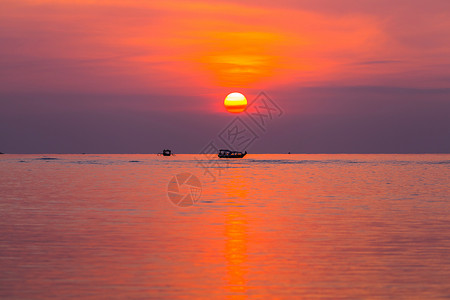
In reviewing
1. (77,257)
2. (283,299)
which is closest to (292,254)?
(283,299)

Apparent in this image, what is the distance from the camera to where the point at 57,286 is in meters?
15.1

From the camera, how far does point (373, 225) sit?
89.7 ft

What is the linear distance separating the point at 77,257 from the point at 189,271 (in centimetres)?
427

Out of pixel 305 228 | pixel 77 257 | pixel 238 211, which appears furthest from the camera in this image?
pixel 238 211

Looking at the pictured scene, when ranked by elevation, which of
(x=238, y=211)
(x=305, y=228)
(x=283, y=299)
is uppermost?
(x=238, y=211)

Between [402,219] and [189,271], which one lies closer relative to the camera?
[189,271]

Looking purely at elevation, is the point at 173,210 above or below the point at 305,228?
above

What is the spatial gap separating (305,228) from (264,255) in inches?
275

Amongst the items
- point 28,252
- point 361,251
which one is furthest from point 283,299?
point 28,252

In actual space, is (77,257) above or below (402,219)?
below

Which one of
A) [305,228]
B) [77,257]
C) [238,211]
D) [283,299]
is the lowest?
[283,299]

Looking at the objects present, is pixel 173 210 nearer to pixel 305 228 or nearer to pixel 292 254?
pixel 305 228

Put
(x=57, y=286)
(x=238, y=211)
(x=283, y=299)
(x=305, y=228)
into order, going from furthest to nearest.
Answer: (x=238, y=211)
(x=305, y=228)
(x=57, y=286)
(x=283, y=299)

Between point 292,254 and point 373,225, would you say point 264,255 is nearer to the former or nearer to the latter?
point 292,254
